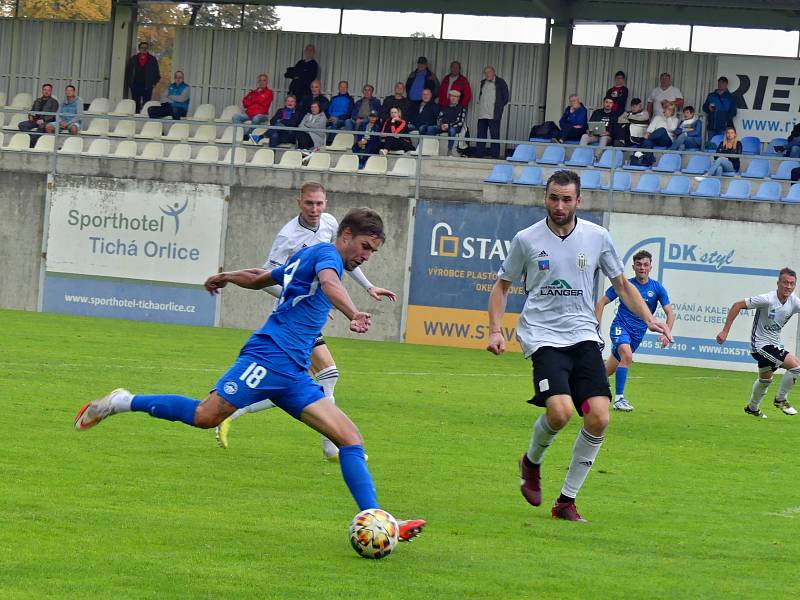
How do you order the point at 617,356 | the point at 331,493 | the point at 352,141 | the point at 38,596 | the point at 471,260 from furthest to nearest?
the point at 352,141
the point at 471,260
the point at 617,356
the point at 331,493
the point at 38,596

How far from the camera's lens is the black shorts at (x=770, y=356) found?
17750 millimetres

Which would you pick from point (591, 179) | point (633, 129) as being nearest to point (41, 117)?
point (591, 179)

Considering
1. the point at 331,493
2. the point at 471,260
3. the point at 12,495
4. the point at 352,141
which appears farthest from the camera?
the point at 352,141

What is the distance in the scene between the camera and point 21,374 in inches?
628

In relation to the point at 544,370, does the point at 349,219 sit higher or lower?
higher

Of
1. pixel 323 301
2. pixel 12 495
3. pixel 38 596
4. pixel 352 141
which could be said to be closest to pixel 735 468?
pixel 323 301

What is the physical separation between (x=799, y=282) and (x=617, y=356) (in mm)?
8469

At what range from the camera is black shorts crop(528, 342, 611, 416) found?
28.9 ft

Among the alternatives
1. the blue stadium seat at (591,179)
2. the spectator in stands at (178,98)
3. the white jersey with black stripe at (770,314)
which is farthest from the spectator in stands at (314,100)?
the white jersey with black stripe at (770,314)

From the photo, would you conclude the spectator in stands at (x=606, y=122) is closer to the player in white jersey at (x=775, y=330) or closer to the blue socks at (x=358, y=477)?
the player in white jersey at (x=775, y=330)

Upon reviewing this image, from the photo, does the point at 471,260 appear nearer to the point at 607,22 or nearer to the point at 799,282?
the point at 799,282

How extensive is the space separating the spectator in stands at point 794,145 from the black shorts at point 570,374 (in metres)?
20.8

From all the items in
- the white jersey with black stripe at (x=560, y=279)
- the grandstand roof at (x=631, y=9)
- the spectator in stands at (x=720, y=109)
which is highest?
the grandstand roof at (x=631, y=9)

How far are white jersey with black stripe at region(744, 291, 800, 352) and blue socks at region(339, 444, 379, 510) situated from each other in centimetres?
1130
